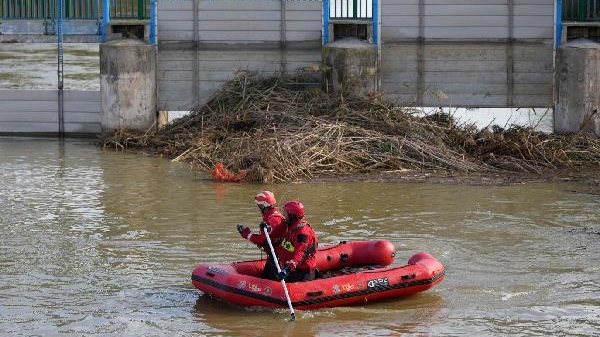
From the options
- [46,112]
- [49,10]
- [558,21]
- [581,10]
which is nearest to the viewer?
[558,21]

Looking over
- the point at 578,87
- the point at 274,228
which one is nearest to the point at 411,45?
the point at 578,87

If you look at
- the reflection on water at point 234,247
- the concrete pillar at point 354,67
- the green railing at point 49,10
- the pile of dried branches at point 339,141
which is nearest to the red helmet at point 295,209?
the reflection on water at point 234,247

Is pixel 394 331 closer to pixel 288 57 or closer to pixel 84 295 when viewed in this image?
pixel 84 295

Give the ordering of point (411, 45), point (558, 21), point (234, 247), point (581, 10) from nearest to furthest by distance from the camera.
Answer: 1. point (234, 247)
2. point (558, 21)
3. point (411, 45)
4. point (581, 10)

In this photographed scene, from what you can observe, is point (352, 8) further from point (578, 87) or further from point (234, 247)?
point (234, 247)

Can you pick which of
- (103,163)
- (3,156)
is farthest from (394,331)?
(3,156)

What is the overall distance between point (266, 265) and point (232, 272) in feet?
1.37

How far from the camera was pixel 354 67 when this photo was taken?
65.9ft

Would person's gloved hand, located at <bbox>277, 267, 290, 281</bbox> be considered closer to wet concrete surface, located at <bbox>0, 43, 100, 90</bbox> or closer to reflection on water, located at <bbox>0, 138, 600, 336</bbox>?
reflection on water, located at <bbox>0, 138, 600, 336</bbox>

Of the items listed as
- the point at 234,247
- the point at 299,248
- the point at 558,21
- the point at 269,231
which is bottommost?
the point at 234,247

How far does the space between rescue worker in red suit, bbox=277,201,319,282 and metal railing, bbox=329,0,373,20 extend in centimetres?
1104

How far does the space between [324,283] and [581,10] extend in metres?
12.6

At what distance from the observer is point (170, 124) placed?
20.9 m

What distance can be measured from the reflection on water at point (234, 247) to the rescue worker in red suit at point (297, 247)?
49 cm
